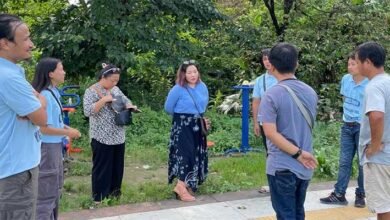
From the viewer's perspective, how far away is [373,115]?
3746 millimetres

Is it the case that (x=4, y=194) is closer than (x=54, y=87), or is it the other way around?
(x=4, y=194)

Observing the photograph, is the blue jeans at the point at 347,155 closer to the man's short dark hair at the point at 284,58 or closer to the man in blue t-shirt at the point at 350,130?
the man in blue t-shirt at the point at 350,130

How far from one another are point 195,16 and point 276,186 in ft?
22.0

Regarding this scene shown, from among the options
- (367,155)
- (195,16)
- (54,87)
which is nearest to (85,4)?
(195,16)

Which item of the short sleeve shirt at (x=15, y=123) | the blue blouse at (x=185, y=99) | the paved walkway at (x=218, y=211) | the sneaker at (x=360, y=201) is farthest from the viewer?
the blue blouse at (x=185, y=99)

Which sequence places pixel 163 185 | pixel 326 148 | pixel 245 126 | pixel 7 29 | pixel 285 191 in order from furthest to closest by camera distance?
pixel 245 126, pixel 326 148, pixel 163 185, pixel 285 191, pixel 7 29

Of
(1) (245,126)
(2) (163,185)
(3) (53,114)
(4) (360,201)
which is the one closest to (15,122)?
(3) (53,114)

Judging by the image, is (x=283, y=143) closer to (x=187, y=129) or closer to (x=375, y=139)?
(x=375, y=139)

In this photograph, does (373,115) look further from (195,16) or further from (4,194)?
(195,16)

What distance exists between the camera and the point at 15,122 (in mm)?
3037

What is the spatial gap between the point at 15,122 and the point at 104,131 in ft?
7.14

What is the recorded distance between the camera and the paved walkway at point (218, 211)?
5.00 meters

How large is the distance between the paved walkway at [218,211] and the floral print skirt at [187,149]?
0.28 meters

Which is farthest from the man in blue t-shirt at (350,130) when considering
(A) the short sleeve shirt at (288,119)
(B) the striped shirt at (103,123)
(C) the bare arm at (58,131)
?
(C) the bare arm at (58,131)
